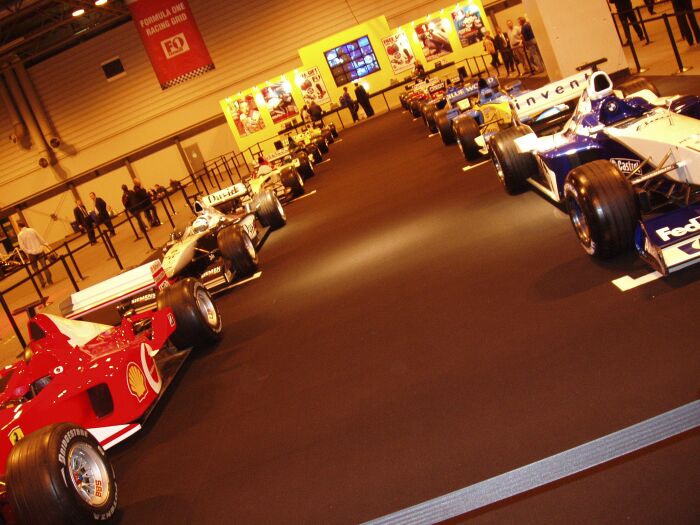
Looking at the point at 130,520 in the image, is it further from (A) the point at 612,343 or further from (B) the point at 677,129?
(B) the point at 677,129

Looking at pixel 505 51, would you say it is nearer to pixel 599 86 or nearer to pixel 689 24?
pixel 689 24

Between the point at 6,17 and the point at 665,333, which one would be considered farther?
the point at 6,17

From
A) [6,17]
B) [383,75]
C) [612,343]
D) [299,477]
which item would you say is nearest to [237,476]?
[299,477]

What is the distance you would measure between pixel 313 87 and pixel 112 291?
26346 millimetres

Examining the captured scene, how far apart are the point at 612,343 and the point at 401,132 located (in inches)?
700

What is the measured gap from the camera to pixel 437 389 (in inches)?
180

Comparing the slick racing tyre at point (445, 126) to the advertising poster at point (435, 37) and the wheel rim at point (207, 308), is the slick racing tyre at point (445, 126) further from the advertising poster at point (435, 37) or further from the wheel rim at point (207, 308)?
the advertising poster at point (435, 37)

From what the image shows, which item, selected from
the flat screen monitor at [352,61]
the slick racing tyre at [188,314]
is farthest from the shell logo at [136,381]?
the flat screen monitor at [352,61]

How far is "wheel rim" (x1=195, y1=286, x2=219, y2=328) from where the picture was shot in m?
7.60

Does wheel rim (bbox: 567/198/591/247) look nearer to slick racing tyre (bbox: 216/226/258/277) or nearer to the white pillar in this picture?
slick racing tyre (bbox: 216/226/258/277)

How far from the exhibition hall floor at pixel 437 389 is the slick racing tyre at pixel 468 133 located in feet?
9.21

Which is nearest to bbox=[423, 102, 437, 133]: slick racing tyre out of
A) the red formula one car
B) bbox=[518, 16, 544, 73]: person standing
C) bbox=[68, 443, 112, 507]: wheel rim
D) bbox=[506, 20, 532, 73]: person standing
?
bbox=[518, 16, 544, 73]: person standing

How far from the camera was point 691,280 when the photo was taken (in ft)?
14.7

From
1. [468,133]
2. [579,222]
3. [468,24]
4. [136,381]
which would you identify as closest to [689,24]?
[468,133]
